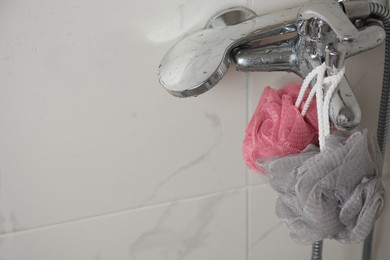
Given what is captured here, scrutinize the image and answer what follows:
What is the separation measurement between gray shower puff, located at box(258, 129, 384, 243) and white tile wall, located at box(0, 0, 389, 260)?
110mm

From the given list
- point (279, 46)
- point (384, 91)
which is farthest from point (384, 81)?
point (279, 46)

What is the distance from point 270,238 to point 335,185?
0.67ft

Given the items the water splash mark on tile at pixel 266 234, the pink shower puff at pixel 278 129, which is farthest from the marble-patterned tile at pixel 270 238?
the pink shower puff at pixel 278 129

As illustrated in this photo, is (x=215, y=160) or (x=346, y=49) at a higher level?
(x=346, y=49)

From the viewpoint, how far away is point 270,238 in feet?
1.69

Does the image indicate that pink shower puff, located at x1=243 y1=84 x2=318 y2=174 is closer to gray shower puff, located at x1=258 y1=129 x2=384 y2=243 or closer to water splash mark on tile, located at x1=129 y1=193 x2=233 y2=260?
gray shower puff, located at x1=258 y1=129 x2=384 y2=243

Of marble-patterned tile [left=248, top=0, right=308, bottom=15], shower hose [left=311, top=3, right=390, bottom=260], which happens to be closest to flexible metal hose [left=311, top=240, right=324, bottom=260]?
shower hose [left=311, top=3, right=390, bottom=260]

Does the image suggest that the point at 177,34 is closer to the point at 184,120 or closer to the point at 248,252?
the point at 184,120

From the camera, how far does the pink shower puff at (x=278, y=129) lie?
358mm

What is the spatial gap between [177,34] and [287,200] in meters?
0.18

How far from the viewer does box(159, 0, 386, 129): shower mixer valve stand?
31 cm

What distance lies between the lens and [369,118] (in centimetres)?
50

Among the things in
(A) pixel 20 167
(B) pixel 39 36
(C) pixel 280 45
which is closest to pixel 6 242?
(A) pixel 20 167

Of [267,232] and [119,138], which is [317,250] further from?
[119,138]
